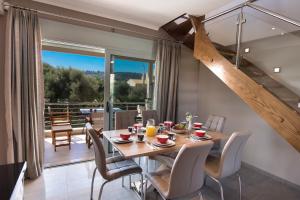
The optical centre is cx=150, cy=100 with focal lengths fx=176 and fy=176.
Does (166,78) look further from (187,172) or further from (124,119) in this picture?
(187,172)

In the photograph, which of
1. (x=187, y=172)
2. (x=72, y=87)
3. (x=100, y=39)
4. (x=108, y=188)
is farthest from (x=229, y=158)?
(x=72, y=87)

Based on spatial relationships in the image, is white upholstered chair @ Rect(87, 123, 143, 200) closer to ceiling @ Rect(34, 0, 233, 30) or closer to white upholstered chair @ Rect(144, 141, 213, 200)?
white upholstered chair @ Rect(144, 141, 213, 200)

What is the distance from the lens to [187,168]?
1.51m

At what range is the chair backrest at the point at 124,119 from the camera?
2.79 metres

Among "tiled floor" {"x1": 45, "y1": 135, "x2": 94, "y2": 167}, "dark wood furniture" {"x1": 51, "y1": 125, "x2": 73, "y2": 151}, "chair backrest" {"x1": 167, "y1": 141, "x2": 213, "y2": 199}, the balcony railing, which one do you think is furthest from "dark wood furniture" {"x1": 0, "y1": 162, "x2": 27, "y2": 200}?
the balcony railing

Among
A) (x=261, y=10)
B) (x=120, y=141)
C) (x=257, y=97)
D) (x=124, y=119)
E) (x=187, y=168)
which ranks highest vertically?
(x=261, y=10)

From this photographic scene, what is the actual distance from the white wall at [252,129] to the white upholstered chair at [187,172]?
6.33 feet

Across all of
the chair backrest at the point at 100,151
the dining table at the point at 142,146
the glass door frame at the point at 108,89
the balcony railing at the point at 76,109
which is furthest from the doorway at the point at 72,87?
the chair backrest at the point at 100,151

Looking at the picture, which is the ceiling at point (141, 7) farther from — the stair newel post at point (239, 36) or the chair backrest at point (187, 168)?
the chair backrest at point (187, 168)

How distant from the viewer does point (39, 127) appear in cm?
263

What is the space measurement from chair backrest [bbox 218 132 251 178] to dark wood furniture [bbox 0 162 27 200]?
5.70 feet

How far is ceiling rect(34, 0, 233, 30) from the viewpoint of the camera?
2639mm

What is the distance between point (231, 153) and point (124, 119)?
1.63m

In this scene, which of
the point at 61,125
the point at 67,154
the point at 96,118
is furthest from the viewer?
the point at 96,118
